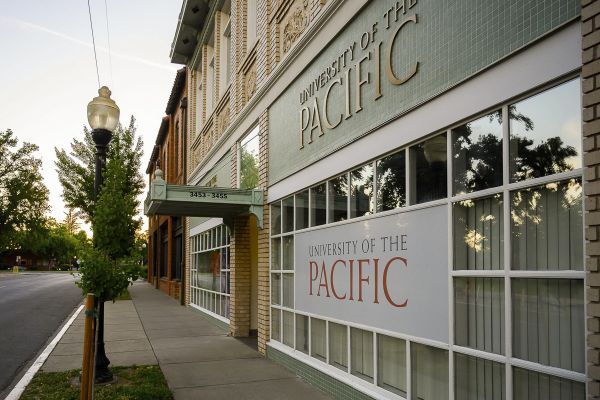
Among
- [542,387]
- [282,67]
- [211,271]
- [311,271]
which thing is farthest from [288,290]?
[211,271]

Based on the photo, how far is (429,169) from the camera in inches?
211

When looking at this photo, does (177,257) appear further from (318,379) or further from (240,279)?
(318,379)

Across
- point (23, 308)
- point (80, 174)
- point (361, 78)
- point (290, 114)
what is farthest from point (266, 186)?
point (80, 174)

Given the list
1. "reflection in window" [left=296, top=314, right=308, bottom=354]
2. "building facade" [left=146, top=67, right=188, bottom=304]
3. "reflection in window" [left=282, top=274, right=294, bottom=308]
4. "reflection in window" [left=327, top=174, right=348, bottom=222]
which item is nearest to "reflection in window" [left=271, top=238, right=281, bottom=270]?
"reflection in window" [left=282, top=274, right=294, bottom=308]

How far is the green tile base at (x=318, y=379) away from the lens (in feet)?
21.7

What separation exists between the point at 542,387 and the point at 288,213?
5826mm

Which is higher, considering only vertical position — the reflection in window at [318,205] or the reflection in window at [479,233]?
the reflection in window at [318,205]

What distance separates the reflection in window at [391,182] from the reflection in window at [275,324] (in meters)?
3.93

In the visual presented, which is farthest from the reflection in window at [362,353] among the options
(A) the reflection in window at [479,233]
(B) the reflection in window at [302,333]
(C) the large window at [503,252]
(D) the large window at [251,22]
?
(D) the large window at [251,22]

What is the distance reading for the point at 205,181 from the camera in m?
17.1

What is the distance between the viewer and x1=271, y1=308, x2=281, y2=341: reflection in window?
9500 mm

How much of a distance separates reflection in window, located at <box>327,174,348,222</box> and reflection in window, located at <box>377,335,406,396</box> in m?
1.75

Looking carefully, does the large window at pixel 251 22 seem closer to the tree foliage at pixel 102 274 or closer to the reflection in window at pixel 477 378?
the tree foliage at pixel 102 274

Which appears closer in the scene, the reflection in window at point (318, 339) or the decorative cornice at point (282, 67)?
the decorative cornice at point (282, 67)
